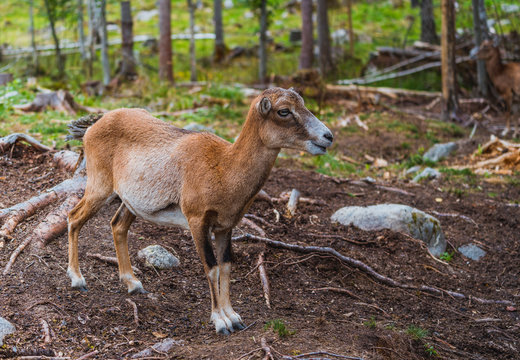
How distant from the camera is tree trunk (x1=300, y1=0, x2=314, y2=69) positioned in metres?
21.6

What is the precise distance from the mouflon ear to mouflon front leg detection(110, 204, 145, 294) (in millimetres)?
2043

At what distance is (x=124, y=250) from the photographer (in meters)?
6.12

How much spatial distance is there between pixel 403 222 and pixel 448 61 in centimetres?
962

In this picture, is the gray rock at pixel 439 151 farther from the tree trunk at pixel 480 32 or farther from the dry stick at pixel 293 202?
the tree trunk at pixel 480 32

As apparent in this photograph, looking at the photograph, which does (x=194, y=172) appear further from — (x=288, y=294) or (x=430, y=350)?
(x=430, y=350)

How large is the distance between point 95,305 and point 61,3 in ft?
73.8

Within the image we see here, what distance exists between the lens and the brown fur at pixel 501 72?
17719 millimetres

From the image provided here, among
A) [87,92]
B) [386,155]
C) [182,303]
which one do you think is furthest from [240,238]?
[87,92]

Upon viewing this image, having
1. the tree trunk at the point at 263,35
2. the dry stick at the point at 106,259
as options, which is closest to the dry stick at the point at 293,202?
the dry stick at the point at 106,259

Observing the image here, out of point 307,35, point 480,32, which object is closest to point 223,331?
point 480,32

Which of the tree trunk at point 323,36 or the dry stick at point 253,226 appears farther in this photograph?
the tree trunk at point 323,36

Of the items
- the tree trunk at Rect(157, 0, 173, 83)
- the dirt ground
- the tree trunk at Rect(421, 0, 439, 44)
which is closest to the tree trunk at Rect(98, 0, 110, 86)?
the tree trunk at Rect(157, 0, 173, 83)

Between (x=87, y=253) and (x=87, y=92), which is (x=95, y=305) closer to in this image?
(x=87, y=253)

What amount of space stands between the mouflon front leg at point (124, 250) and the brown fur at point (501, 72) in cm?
1482
